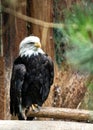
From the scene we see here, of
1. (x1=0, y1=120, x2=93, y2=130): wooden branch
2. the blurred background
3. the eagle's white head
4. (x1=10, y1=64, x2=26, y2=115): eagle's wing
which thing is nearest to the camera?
(x1=0, y1=120, x2=93, y2=130): wooden branch

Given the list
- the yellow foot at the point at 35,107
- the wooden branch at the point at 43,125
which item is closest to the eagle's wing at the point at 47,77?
the yellow foot at the point at 35,107

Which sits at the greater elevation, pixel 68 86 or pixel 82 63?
pixel 82 63

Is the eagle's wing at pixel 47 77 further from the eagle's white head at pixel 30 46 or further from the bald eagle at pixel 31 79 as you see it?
the eagle's white head at pixel 30 46

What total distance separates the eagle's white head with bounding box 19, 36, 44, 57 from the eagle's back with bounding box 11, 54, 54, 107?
59mm

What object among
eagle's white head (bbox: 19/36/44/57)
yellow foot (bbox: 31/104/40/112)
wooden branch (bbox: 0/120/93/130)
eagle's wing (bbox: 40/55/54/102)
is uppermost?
eagle's white head (bbox: 19/36/44/57)

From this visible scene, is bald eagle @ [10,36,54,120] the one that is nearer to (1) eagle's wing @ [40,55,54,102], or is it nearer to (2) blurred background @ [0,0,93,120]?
(1) eagle's wing @ [40,55,54,102]

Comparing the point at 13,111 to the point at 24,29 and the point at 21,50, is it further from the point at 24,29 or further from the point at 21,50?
the point at 24,29

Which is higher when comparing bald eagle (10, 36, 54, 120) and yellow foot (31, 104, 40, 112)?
Result: bald eagle (10, 36, 54, 120)

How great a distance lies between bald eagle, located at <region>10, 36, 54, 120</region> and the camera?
13.7 ft

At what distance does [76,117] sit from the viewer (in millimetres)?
3656

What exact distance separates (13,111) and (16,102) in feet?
0.32

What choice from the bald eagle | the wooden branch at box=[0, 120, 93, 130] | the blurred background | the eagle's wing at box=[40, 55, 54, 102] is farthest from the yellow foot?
the wooden branch at box=[0, 120, 93, 130]

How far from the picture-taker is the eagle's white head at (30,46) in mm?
4258

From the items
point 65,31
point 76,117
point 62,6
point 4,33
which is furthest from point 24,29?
point 65,31
